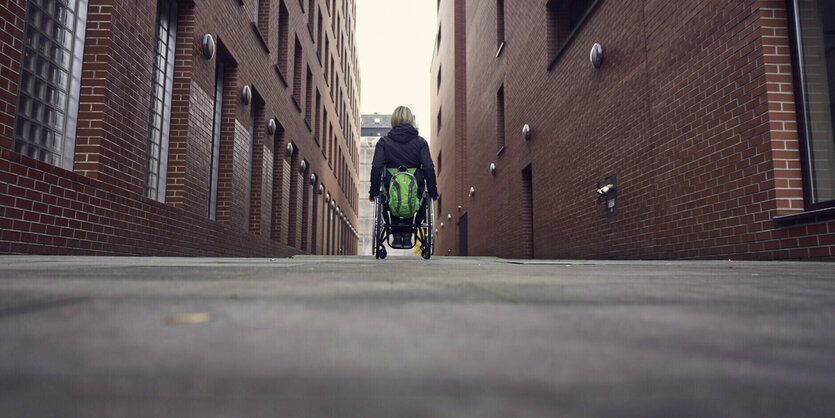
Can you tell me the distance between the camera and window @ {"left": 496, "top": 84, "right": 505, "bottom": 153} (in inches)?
537

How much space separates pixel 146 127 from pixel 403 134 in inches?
124

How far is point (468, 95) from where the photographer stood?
62.9 feet

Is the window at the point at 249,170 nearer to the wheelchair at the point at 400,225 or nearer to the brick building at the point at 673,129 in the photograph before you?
the wheelchair at the point at 400,225

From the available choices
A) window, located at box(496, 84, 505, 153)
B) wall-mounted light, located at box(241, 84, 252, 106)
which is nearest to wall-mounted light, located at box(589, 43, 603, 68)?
wall-mounted light, located at box(241, 84, 252, 106)

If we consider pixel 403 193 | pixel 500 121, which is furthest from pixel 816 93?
pixel 500 121

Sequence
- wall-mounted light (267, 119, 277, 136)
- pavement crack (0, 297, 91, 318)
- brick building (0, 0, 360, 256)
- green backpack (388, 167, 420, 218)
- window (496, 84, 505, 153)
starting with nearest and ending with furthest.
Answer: pavement crack (0, 297, 91, 318) → brick building (0, 0, 360, 256) → green backpack (388, 167, 420, 218) → wall-mounted light (267, 119, 277, 136) → window (496, 84, 505, 153)

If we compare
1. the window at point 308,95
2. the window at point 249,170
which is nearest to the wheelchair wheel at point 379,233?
the window at point 249,170

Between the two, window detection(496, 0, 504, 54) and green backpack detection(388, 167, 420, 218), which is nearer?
green backpack detection(388, 167, 420, 218)

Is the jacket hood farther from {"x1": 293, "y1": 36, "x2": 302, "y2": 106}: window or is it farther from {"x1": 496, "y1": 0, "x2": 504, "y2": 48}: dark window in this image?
{"x1": 293, "y1": 36, "x2": 302, "y2": 106}: window

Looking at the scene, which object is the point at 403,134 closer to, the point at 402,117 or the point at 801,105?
the point at 402,117

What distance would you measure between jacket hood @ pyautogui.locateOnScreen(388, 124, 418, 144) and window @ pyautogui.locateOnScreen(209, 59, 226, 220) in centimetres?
299

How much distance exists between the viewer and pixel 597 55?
23.0 ft

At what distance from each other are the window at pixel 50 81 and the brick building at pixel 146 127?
1cm

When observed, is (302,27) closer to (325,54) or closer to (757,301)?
(325,54)
